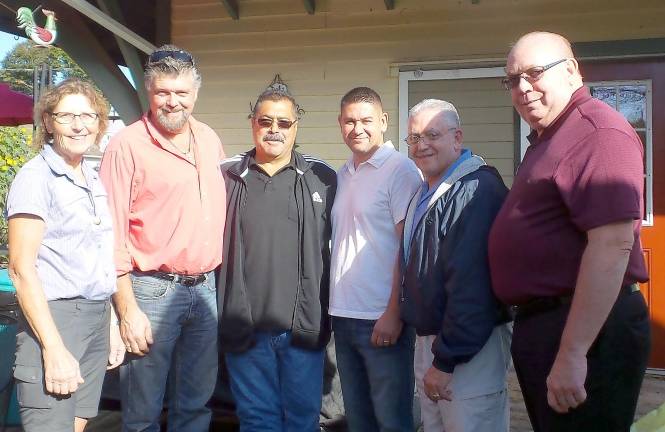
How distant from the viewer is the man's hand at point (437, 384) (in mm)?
1959

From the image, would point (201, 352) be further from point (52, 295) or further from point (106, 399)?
point (106, 399)

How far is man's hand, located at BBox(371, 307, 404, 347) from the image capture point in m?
2.28

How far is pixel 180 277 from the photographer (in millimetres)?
2355

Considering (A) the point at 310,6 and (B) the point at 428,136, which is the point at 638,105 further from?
(B) the point at 428,136

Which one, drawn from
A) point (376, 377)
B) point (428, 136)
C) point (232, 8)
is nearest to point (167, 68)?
point (428, 136)

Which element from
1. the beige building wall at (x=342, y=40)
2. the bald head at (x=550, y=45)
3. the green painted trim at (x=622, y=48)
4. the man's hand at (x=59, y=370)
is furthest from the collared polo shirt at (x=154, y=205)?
the green painted trim at (x=622, y=48)

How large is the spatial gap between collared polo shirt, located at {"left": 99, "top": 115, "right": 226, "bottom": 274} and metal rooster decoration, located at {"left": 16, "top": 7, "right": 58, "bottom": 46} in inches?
105

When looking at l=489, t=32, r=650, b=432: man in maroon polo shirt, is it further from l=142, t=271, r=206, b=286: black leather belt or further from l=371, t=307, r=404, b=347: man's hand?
l=142, t=271, r=206, b=286: black leather belt

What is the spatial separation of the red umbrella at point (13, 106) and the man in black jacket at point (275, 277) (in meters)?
4.57

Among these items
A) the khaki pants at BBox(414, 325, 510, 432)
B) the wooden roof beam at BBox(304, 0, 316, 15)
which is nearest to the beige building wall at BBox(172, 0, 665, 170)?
the wooden roof beam at BBox(304, 0, 316, 15)

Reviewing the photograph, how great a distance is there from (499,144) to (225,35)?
2.44 meters

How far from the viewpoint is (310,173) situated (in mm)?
2574

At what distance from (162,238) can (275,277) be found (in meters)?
0.46

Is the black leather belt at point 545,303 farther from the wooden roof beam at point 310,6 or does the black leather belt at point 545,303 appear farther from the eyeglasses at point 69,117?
the wooden roof beam at point 310,6
